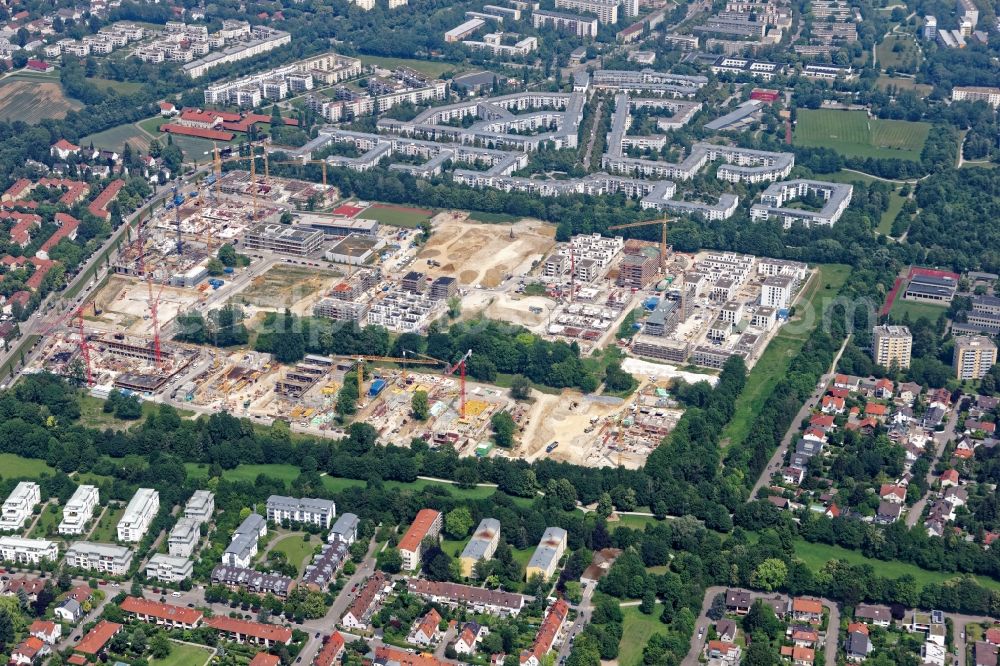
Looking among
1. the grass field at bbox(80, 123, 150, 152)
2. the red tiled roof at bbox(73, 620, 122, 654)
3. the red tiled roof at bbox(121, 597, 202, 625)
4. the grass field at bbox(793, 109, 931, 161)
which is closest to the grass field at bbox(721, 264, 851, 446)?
the grass field at bbox(793, 109, 931, 161)

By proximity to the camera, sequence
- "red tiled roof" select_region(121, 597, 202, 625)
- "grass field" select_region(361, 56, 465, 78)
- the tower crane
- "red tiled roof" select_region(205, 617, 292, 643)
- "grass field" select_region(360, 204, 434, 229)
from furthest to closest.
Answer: "grass field" select_region(361, 56, 465, 78) → "grass field" select_region(360, 204, 434, 229) → the tower crane → "red tiled roof" select_region(121, 597, 202, 625) → "red tiled roof" select_region(205, 617, 292, 643)

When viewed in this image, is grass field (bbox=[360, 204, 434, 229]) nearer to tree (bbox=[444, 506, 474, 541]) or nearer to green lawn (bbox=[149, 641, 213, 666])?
tree (bbox=[444, 506, 474, 541])

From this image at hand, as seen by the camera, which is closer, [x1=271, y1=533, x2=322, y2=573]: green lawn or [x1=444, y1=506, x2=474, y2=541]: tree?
[x1=271, y1=533, x2=322, y2=573]: green lawn

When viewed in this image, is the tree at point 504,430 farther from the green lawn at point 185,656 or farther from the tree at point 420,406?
the green lawn at point 185,656

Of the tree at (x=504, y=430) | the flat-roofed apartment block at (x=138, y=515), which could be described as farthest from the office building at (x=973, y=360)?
the flat-roofed apartment block at (x=138, y=515)

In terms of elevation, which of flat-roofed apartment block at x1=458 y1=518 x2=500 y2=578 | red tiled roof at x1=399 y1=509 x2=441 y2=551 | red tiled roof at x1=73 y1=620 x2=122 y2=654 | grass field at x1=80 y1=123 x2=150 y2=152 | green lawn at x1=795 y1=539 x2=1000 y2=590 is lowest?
grass field at x1=80 y1=123 x2=150 y2=152

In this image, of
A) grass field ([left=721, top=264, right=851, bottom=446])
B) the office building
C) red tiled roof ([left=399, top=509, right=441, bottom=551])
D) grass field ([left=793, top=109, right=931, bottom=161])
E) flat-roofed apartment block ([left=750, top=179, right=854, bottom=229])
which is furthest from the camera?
grass field ([left=793, top=109, right=931, bottom=161])

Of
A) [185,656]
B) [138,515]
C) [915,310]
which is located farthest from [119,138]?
[185,656]
